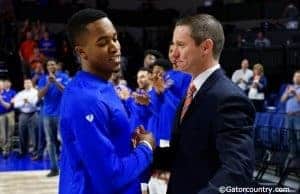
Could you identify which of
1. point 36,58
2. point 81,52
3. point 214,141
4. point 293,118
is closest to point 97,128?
point 81,52

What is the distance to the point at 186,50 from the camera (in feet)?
6.59

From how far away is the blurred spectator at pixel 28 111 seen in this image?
34.7ft

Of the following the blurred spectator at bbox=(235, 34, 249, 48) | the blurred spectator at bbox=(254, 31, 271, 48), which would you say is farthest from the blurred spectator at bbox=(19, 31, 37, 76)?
the blurred spectator at bbox=(254, 31, 271, 48)

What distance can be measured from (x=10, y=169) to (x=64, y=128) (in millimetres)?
7693

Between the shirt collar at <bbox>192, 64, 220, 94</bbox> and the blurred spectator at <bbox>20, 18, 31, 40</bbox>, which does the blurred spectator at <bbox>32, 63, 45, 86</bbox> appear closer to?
the blurred spectator at <bbox>20, 18, 31, 40</bbox>

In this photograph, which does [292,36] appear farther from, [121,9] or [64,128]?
[64,128]

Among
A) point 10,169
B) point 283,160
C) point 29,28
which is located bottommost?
point 10,169

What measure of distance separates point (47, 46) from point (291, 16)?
23.7ft

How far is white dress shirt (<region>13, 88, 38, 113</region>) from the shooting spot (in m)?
10.6

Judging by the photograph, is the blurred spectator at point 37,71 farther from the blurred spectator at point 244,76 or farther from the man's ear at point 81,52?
the man's ear at point 81,52

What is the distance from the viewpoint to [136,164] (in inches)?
79.2

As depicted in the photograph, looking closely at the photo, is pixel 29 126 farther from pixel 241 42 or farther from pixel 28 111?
pixel 241 42

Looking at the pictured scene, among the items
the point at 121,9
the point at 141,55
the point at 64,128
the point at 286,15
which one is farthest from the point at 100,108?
the point at 121,9

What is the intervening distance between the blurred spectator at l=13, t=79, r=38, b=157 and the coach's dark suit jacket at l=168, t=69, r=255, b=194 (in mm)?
8886
